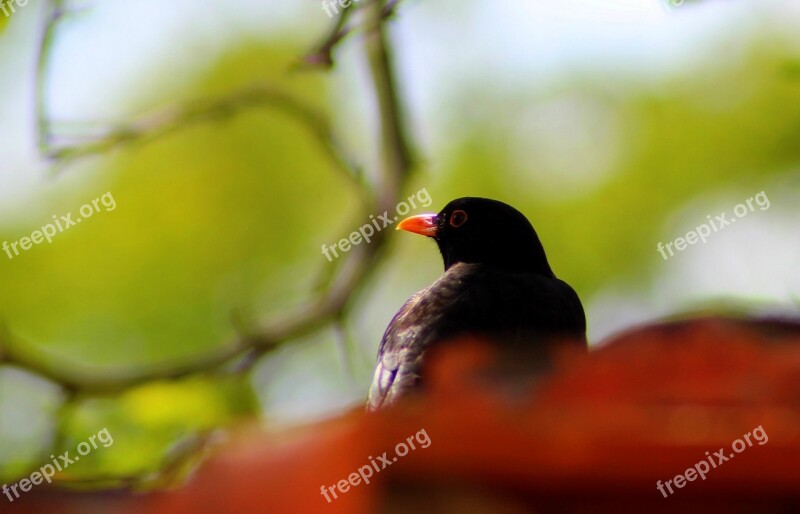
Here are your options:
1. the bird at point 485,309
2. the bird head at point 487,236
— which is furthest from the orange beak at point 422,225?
the bird at point 485,309

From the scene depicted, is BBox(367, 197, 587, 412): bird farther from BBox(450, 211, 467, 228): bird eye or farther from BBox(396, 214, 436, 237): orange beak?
BBox(396, 214, 436, 237): orange beak

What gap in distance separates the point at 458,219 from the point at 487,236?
0.74 ft

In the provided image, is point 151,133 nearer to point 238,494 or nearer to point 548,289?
point 548,289

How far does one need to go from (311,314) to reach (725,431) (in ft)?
13.7

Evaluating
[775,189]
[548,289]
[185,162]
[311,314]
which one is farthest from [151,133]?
[185,162]

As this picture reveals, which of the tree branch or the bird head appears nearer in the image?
the tree branch

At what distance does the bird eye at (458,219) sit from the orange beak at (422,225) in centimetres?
20

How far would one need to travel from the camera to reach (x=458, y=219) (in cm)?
515

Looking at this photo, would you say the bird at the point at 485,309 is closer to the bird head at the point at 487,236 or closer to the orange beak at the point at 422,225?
the bird head at the point at 487,236

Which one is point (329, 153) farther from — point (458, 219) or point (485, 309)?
point (485, 309)

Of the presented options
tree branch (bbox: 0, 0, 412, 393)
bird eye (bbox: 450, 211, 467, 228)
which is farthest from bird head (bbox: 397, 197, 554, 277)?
tree branch (bbox: 0, 0, 412, 393)

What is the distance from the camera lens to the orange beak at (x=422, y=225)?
5.34 meters

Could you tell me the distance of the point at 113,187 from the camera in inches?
364

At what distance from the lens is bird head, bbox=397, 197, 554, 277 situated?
4840mm
